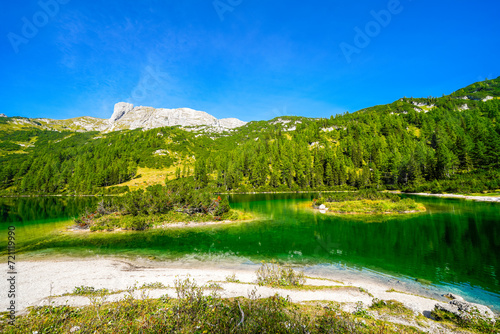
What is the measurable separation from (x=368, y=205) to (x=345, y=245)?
2485 cm

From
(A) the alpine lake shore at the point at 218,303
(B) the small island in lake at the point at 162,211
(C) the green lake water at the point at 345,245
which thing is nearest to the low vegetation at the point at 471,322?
(A) the alpine lake shore at the point at 218,303

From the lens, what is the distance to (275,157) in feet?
449

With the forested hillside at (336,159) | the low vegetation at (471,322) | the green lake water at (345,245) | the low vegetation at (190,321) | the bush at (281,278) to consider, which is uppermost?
the forested hillside at (336,159)

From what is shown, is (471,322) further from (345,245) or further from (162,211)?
(162,211)

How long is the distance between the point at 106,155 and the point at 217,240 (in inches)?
6314

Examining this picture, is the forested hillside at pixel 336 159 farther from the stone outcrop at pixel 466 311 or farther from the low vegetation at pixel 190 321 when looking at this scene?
the low vegetation at pixel 190 321

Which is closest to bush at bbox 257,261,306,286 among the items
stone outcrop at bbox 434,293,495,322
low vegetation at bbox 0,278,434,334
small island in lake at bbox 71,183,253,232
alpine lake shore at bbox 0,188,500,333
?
alpine lake shore at bbox 0,188,500,333

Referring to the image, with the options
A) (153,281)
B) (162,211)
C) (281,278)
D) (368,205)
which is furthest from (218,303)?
(368,205)

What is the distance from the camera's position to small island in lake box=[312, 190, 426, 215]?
133 ft

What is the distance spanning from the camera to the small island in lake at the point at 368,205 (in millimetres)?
40438

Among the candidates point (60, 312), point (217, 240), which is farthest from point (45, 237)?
point (60, 312)

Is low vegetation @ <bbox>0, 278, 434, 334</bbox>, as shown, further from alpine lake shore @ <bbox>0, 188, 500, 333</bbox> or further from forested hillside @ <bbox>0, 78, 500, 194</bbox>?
forested hillside @ <bbox>0, 78, 500, 194</bbox>

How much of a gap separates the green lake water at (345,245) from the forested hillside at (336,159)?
55.4m

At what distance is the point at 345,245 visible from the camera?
22359 millimetres
